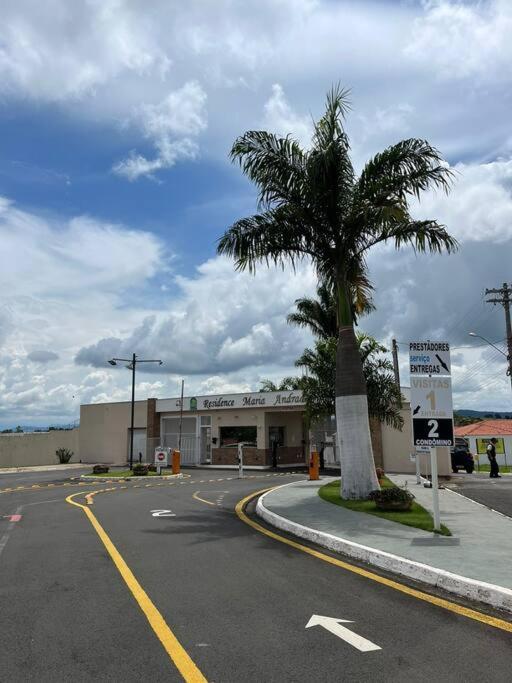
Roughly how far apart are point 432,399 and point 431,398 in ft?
0.08

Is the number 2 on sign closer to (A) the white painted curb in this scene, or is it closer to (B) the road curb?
(A) the white painted curb

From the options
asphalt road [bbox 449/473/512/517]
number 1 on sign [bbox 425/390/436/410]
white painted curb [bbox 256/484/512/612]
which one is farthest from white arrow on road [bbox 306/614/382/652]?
asphalt road [bbox 449/473/512/517]

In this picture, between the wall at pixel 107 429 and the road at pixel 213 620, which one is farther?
the wall at pixel 107 429

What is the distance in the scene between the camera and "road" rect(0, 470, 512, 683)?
4.42 m

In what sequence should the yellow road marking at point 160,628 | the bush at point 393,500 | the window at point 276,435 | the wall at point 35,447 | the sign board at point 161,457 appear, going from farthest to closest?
the wall at point 35,447
the window at point 276,435
the sign board at point 161,457
the bush at point 393,500
the yellow road marking at point 160,628

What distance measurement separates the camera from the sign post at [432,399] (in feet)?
32.7

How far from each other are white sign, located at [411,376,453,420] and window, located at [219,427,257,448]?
103ft

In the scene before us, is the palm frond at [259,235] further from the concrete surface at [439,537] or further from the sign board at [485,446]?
the sign board at [485,446]

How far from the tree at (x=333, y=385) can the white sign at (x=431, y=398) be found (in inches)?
538

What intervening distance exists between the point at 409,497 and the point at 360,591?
22.0 feet

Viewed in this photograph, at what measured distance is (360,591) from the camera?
21.5 ft

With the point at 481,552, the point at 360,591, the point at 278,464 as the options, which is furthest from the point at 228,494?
the point at 278,464

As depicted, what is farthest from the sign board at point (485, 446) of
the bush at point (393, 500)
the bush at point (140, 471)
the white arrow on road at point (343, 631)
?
the white arrow on road at point (343, 631)

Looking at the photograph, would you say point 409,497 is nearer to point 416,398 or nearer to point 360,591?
point 416,398
